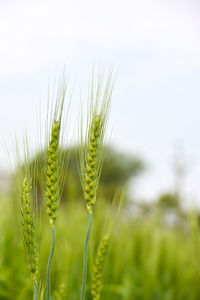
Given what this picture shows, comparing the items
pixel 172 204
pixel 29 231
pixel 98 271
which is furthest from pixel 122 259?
pixel 172 204

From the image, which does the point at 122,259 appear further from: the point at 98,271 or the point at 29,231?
the point at 29,231

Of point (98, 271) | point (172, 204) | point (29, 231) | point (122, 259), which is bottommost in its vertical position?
point (172, 204)

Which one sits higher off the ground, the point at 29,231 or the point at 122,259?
the point at 29,231

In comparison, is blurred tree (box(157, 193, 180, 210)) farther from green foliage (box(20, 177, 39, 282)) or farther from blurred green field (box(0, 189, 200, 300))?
green foliage (box(20, 177, 39, 282))

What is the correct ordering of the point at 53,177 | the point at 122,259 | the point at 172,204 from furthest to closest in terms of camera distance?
the point at 172,204
the point at 122,259
the point at 53,177

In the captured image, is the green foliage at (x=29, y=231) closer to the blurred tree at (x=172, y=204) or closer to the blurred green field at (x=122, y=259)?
the blurred green field at (x=122, y=259)

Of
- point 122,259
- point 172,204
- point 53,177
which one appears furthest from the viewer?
point 172,204

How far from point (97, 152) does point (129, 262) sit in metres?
1.73

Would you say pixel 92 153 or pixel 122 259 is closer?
pixel 92 153

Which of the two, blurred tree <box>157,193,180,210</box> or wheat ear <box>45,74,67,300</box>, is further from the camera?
blurred tree <box>157,193,180,210</box>

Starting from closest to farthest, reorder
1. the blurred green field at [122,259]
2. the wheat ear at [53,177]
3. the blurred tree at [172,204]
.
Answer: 1. the wheat ear at [53,177]
2. the blurred green field at [122,259]
3. the blurred tree at [172,204]

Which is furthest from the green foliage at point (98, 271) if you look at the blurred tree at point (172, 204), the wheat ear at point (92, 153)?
the blurred tree at point (172, 204)

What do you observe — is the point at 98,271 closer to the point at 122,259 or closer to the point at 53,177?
the point at 53,177

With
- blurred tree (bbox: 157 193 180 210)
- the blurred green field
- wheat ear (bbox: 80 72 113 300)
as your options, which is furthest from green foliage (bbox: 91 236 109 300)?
blurred tree (bbox: 157 193 180 210)
